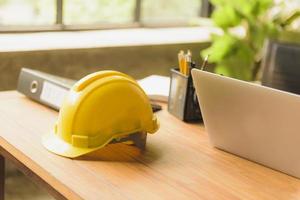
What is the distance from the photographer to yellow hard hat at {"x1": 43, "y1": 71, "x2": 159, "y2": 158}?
128 centimetres

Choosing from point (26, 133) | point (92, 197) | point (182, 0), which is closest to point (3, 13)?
point (182, 0)

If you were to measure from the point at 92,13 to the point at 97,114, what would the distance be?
8.05ft

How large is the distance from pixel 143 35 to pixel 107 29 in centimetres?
27

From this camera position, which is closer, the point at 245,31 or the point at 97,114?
the point at 97,114

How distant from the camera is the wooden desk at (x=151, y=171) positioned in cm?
114

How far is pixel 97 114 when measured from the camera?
4.20 ft

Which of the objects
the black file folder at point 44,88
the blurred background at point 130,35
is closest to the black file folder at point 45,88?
the black file folder at point 44,88

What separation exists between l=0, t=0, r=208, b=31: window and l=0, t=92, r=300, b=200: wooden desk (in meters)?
1.92

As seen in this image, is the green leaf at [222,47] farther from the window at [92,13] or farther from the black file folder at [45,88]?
the black file folder at [45,88]

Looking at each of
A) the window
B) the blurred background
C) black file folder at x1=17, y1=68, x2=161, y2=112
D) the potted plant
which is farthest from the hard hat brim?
the potted plant

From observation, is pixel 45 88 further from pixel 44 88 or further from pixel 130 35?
pixel 130 35

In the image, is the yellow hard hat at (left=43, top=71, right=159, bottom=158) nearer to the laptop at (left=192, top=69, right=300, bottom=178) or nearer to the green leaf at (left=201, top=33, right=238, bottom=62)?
the laptop at (left=192, top=69, right=300, bottom=178)

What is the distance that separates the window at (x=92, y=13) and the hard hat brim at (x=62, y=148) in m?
2.01

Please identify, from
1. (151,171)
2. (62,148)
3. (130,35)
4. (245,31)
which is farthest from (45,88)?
(245,31)
